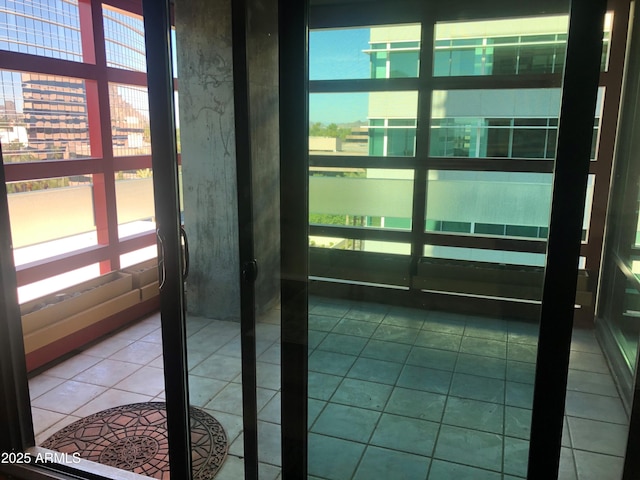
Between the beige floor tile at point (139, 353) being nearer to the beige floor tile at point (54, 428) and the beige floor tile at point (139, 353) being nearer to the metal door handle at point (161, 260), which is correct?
the beige floor tile at point (54, 428)

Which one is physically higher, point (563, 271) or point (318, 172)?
point (318, 172)

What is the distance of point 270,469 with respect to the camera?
201cm

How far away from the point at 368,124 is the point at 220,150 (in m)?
2.13

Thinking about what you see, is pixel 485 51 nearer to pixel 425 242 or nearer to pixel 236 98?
pixel 425 242

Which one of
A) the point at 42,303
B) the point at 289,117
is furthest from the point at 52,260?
the point at 289,117

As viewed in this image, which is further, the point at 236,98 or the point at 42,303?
the point at 42,303

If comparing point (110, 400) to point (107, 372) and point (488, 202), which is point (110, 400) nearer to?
point (107, 372)

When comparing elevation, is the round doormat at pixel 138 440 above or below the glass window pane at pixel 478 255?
below

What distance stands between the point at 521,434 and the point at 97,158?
12.0 ft

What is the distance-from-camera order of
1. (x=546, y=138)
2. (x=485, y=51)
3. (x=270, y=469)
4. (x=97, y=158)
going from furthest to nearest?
1. (x=97, y=158)
2. (x=270, y=469)
3. (x=485, y=51)
4. (x=546, y=138)

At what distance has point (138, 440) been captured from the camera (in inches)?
103

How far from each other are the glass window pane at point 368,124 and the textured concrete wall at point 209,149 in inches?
58.1

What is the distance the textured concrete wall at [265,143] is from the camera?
Answer: 1.72 m

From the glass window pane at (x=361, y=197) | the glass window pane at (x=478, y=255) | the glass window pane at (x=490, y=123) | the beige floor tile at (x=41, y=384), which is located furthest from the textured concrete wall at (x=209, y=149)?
the glass window pane at (x=490, y=123)
